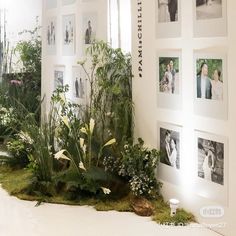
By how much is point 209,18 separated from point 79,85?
251 centimetres

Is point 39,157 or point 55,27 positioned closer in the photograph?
point 39,157

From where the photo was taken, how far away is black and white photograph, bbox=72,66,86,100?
5664 mm

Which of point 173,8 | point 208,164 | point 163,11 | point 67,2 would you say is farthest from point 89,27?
point 208,164

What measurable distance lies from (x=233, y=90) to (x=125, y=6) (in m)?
2.25

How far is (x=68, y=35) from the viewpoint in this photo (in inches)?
235

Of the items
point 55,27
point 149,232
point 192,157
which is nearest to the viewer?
point 149,232

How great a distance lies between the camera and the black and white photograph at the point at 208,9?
3498 millimetres

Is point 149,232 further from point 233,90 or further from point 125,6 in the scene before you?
point 125,6

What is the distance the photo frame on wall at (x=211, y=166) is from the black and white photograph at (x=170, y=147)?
0.27m

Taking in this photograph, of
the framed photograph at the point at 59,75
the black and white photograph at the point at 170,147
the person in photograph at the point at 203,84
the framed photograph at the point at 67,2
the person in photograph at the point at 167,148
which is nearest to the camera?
the person in photograph at the point at 203,84

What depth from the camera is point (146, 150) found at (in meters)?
4.39

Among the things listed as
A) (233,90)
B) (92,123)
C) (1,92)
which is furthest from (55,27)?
(233,90)

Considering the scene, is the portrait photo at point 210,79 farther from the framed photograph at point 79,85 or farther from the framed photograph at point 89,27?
the framed photograph at point 79,85

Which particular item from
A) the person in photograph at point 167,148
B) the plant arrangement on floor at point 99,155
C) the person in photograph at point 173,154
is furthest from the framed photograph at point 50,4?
the person in photograph at point 173,154
